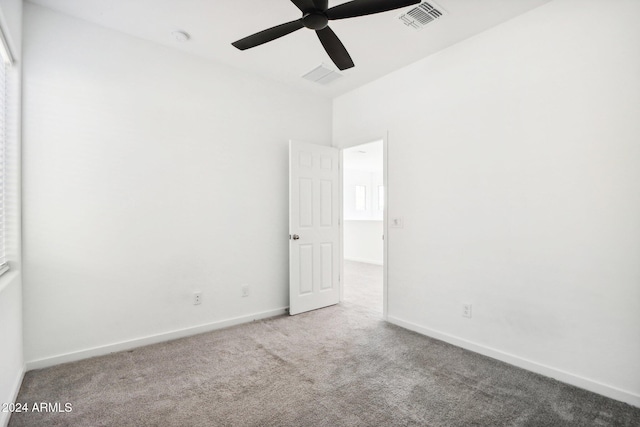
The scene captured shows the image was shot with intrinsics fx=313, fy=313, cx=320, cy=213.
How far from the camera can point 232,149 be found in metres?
3.41

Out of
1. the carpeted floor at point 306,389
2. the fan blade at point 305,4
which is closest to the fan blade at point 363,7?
the fan blade at point 305,4

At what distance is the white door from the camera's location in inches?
147

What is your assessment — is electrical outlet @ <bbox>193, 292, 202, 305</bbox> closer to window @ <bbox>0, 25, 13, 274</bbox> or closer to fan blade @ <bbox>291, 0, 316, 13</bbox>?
window @ <bbox>0, 25, 13, 274</bbox>

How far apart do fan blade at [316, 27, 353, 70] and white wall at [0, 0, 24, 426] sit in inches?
75.9

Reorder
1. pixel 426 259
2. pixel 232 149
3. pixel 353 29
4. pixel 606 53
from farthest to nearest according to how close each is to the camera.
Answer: pixel 232 149
pixel 426 259
pixel 353 29
pixel 606 53

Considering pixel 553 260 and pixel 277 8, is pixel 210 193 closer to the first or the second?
pixel 277 8

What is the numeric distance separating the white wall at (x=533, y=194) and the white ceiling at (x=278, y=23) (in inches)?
9.0

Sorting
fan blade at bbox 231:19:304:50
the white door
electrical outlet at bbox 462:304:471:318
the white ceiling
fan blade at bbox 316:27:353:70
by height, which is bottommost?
electrical outlet at bbox 462:304:471:318

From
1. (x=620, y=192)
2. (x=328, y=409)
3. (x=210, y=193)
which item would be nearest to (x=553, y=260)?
(x=620, y=192)

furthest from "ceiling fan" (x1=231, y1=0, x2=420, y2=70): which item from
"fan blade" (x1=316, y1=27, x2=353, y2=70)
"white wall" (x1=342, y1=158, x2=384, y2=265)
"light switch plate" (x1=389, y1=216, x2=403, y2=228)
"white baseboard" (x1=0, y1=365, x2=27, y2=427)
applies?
"white wall" (x1=342, y1=158, x2=384, y2=265)

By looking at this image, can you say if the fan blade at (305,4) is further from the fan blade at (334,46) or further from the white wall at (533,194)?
the white wall at (533,194)

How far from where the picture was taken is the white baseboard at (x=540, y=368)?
2.04m

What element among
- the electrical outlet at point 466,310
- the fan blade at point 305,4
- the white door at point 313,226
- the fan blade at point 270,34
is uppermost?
the fan blade at point 270,34

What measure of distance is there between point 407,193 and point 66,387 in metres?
3.27
